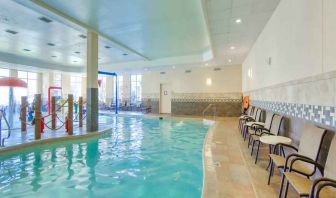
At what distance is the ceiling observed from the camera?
4.60 meters

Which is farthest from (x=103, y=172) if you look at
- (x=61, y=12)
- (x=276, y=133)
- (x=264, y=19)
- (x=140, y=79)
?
(x=140, y=79)

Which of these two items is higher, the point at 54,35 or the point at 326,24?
the point at 54,35

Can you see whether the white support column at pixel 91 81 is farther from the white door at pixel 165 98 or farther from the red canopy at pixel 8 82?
the white door at pixel 165 98

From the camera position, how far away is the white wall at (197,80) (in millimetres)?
11008

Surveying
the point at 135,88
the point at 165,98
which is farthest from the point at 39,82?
the point at 165,98

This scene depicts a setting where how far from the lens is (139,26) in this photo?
6230 millimetres

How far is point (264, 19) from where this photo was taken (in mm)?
4805

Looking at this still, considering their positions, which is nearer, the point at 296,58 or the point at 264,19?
the point at 296,58

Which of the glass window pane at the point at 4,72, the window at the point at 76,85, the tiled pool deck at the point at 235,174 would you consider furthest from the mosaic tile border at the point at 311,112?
the window at the point at 76,85

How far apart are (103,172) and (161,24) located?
456 cm

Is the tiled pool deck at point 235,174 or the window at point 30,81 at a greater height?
the window at point 30,81

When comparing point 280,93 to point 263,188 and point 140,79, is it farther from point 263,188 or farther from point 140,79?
point 140,79

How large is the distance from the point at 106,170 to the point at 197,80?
9.13 meters

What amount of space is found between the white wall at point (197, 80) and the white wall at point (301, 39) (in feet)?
20.7
